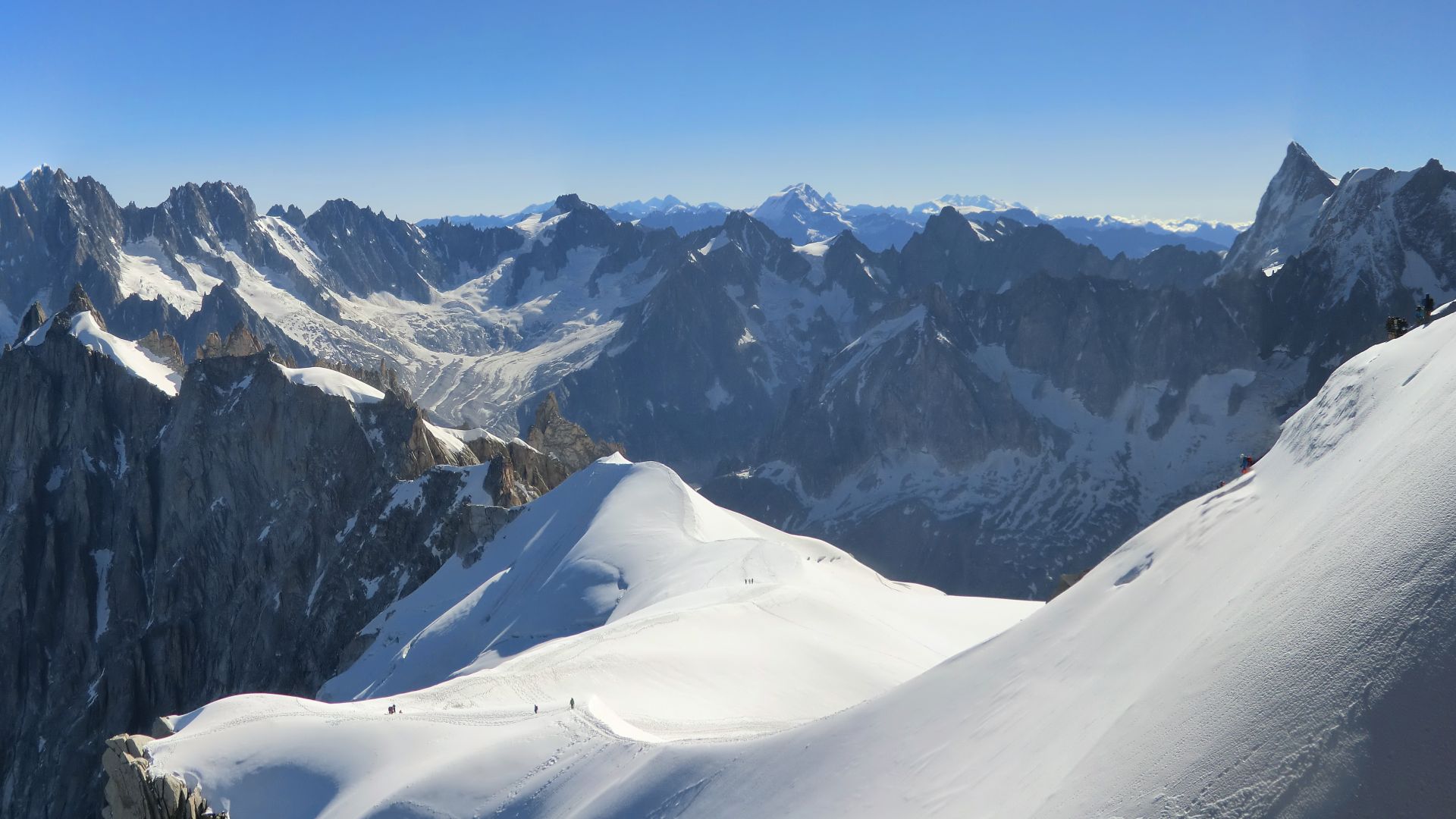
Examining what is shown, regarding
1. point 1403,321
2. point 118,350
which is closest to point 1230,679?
point 1403,321

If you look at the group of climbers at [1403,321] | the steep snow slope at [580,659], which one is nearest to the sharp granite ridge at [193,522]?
the steep snow slope at [580,659]

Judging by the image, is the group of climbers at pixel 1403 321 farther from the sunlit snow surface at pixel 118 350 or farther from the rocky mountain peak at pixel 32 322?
the rocky mountain peak at pixel 32 322

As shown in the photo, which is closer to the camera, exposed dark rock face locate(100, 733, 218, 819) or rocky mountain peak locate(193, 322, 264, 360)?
exposed dark rock face locate(100, 733, 218, 819)

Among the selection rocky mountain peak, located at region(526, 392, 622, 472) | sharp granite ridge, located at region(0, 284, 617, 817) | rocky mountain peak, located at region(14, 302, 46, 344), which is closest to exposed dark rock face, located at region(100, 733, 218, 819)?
sharp granite ridge, located at region(0, 284, 617, 817)

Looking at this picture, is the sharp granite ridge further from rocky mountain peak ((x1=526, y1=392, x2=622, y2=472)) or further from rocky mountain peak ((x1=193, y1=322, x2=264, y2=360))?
rocky mountain peak ((x1=193, y1=322, x2=264, y2=360))

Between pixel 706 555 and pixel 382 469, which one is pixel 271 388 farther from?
pixel 706 555

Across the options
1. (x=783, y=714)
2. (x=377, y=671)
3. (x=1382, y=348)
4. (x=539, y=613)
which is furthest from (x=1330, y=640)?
(x=377, y=671)
